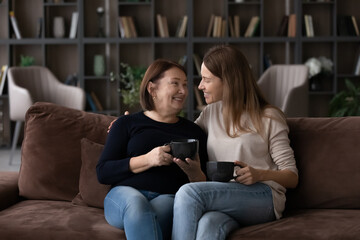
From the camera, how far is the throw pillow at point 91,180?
7.27 ft

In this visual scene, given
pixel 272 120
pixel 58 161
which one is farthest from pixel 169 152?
pixel 58 161

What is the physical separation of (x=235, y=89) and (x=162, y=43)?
16.6 feet

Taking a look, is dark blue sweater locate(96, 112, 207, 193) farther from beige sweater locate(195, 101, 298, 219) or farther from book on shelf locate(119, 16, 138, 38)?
book on shelf locate(119, 16, 138, 38)

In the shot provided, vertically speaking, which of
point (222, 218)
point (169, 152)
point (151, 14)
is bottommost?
point (222, 218)

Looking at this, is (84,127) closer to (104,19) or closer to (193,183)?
(193,183)

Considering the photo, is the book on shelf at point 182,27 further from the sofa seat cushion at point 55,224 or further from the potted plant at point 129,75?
the sofa seat cushion at point 55,224

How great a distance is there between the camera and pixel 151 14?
22.3 ft

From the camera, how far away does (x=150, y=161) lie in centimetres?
201

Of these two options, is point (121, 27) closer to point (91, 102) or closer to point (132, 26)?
point (132, 26)

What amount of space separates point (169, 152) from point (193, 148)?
99mm

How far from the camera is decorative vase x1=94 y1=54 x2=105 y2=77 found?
6820 millimetres

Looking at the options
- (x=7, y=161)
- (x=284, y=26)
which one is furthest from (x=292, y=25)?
(x=7, y=161)

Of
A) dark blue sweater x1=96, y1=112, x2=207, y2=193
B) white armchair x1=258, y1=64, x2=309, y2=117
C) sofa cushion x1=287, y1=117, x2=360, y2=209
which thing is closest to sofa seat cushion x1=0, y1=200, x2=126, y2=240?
dark blue sweater x1=96, y1=112, x2=207, y2=193

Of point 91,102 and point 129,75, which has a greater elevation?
Result: point 129,75
